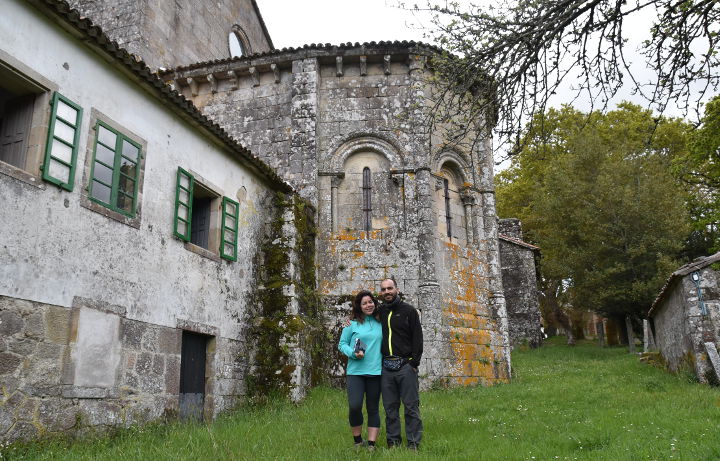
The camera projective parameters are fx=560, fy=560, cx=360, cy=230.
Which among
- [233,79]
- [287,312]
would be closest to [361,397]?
[287,312]

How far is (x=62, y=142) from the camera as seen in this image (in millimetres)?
6605

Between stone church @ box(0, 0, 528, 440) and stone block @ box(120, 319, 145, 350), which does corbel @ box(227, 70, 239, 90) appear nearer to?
stone church @ box(0, 0, 528, 440)

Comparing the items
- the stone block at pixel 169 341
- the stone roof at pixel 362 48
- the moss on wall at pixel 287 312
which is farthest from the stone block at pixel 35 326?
the stone roof at pixel 362 48

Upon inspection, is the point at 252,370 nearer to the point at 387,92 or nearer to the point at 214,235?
the point at 214,235

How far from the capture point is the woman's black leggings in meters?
6.09

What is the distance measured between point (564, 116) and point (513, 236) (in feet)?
22.3

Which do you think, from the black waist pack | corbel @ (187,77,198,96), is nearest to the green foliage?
corbel @ (187,77,198,96)

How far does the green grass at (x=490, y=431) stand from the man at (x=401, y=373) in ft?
0.83

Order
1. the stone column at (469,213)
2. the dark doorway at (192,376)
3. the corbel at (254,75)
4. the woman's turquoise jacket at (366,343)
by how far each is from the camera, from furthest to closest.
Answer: the stone column at (469,213) < the corbel at (254,75) < the dark doorway at (192,376) < the woman's turquoise jacket at (366,343)

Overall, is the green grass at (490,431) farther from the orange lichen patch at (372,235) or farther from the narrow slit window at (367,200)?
the narrow slit window at (367,200)

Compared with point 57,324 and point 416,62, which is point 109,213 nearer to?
point 57,324

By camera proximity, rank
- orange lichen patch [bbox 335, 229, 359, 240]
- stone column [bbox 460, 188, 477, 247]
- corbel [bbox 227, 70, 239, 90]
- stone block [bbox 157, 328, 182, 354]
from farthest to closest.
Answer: stone column [bbox 460, 188, 477, 247], corbel [bbox 227, 70, 239, 90], orange lichen patch [bbox 335, 229, 359, 240], stone block [bbox 157, 328, 182, 354]

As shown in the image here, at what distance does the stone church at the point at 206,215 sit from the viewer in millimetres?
6312

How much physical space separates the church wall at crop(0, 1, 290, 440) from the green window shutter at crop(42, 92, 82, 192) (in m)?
0.12
